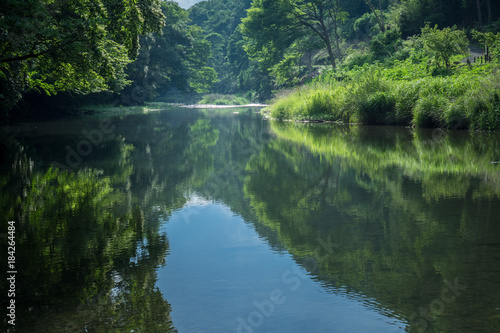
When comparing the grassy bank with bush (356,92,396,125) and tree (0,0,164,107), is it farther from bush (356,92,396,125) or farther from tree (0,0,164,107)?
tree (0,0,164,107)

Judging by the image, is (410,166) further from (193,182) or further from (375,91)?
(375,91)

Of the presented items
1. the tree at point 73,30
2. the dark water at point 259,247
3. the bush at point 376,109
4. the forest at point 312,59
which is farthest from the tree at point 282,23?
the dark water at point 259,247

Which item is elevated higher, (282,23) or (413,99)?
(282,23)

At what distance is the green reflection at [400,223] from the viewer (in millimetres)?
3754

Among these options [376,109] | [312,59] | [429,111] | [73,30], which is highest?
[312,59]

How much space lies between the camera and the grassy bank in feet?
52.6

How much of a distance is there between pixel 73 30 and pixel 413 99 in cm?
1240

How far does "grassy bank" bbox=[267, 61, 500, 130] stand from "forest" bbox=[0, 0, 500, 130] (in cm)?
4

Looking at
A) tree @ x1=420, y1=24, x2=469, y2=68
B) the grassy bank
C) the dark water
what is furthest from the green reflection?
tree @ x1=420, y1=24, x2=469, y2=68

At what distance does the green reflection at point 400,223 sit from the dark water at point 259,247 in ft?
0.07

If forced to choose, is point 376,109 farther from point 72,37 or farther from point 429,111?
point 72,37

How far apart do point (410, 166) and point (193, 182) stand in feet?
14.1

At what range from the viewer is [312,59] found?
5534 centimetres

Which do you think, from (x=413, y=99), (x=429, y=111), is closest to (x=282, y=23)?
(x=413, y=99)
